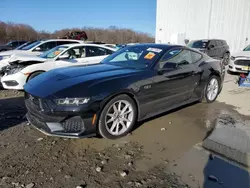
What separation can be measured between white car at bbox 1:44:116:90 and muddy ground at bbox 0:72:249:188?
2.18 metres

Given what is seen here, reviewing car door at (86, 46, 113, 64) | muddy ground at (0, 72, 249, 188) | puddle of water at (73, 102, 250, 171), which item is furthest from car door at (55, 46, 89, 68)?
puddle of water at (73, 102, 250, 171)

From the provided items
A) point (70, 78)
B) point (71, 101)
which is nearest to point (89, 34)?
point (70, 78)

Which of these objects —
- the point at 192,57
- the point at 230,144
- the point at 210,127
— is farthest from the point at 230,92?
the point at 230,144

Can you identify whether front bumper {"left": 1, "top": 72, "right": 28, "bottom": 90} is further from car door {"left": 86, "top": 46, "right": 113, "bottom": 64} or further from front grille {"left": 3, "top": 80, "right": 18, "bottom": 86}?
car door {"left": 86, "top": 46, "right": 113, "bottom": 64}

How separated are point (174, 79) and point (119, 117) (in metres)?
1.37

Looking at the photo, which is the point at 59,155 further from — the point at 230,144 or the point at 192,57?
the point at 192,57

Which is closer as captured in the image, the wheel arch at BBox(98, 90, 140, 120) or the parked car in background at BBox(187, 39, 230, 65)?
the wheel arch at BBox(98, 90, 140, 120)

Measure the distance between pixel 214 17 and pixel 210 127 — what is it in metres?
18.7

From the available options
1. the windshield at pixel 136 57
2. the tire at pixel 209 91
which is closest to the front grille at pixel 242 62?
the tire at pixel 209 91

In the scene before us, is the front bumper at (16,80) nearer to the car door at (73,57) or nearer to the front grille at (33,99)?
the car door at (73,57)

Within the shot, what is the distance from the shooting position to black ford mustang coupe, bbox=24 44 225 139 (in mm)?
3051

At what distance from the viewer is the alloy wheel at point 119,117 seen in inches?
133

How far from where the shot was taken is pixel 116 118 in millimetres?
3447

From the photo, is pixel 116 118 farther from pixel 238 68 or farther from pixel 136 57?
pixel 238 68
